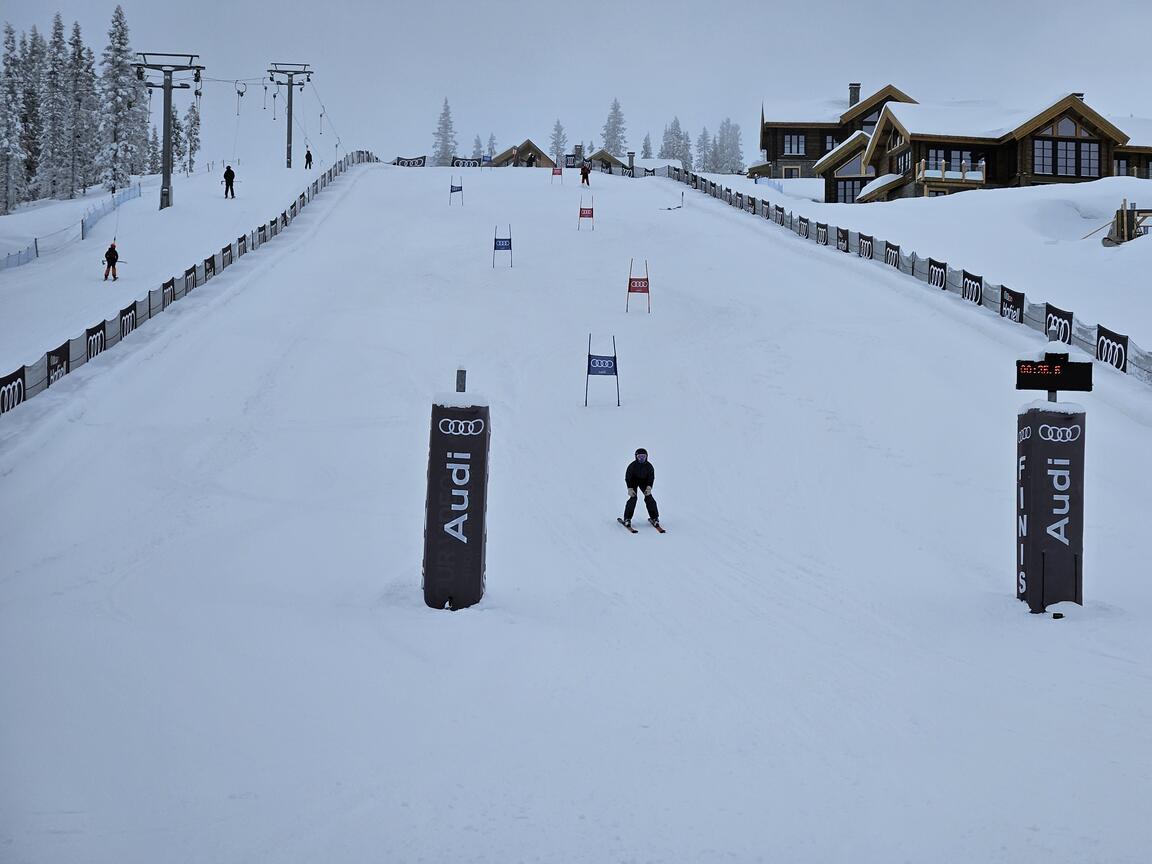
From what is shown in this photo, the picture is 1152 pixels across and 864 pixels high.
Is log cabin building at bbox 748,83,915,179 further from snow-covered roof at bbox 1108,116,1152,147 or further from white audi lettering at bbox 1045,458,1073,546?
white audi lettering at bbox 1045,458,1073,546

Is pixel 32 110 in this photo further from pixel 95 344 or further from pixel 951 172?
pixel 95 344

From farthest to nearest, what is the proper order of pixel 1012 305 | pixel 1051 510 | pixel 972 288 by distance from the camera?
pixel 972 288 < pixel 1012 305 < pixel 1051 510

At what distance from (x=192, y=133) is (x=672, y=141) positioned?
67.8 m

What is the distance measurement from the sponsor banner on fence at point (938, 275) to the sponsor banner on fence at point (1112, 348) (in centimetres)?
740

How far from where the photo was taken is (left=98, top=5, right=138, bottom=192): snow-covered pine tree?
264 feet

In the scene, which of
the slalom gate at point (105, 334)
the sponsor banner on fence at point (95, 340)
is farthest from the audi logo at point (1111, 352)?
the sponsor banner on fence at point (95, 340)

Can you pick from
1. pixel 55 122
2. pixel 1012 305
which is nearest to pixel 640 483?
pixel 1012 305

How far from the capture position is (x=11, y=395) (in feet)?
54.6

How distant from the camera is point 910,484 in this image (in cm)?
1540

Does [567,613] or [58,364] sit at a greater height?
[58,364]

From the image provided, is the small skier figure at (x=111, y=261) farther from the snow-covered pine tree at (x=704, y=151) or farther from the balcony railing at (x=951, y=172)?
the snow-covered pine tree at (x=704, y=151)

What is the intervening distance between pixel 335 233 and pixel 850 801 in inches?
1403

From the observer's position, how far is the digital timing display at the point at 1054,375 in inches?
405

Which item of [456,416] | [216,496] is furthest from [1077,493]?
[216,496]
